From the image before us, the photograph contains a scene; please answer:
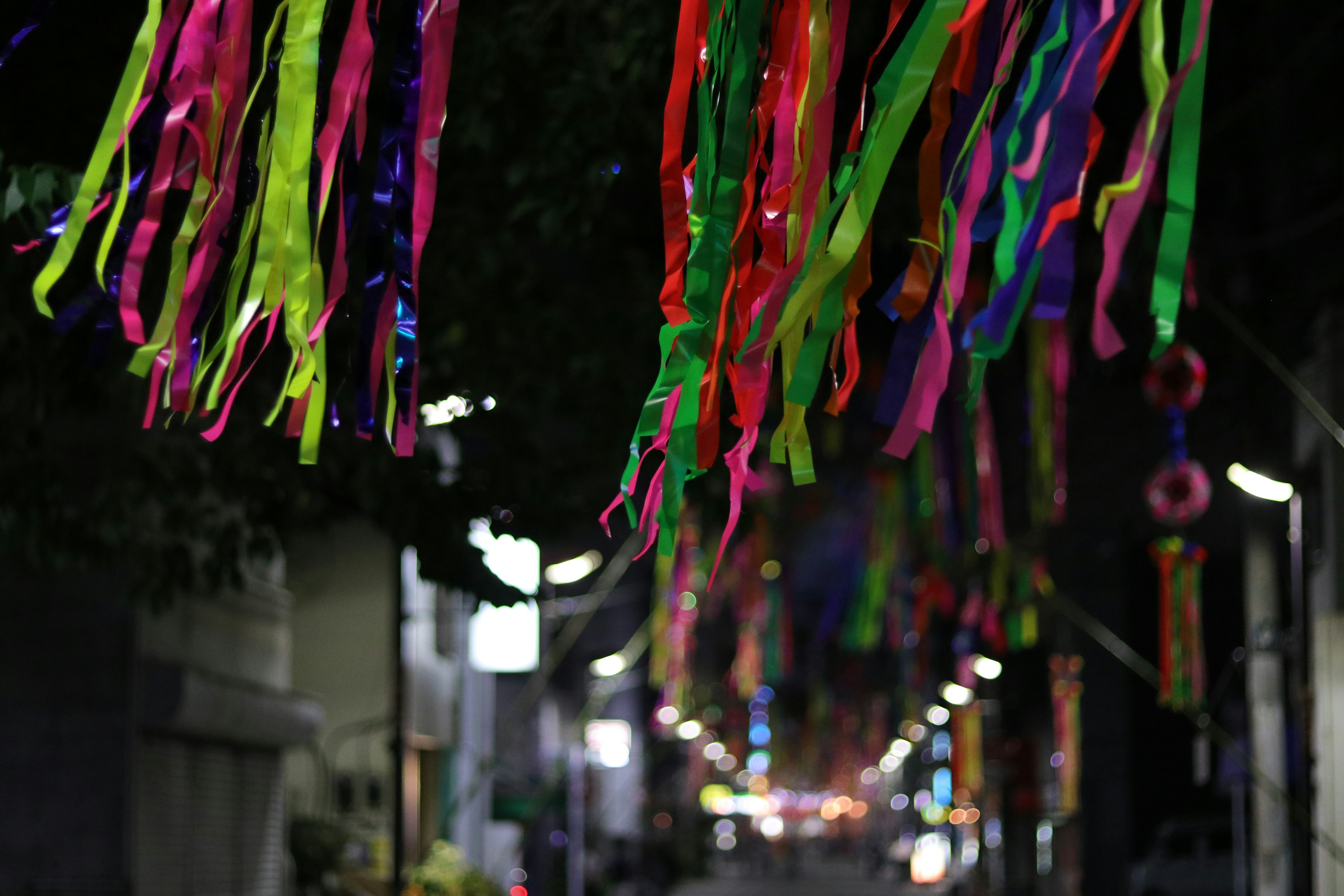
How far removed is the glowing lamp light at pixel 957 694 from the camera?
108 feet

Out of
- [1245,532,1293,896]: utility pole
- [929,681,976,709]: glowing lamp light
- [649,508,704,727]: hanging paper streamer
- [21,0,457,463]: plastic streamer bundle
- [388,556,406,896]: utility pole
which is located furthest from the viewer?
[929,681,976,709]: glowing lamp light

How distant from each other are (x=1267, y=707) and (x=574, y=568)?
23.3 meters

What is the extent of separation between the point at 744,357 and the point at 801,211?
0.46m

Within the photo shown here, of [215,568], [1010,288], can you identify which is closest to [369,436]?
[1010,288]

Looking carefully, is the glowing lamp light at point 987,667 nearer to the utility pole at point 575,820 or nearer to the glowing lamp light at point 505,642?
the glowing lamp light at point 505,642

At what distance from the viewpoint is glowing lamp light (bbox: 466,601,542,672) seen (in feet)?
112

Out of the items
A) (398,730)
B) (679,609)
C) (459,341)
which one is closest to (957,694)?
(679,609)

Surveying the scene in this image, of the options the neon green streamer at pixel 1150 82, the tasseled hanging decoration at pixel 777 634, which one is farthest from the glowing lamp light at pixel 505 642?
the neon green streamer at pixel 1150 82

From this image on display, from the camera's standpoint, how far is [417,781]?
30.4 m

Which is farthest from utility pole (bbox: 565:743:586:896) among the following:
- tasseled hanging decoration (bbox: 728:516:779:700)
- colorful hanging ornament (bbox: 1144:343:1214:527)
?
colorful hanging ornament (bbox: 1144:343:1214:527)

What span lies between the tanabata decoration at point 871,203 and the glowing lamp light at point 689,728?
4304 centimetres

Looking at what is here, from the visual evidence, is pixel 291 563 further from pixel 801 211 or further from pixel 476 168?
pixel 801 211

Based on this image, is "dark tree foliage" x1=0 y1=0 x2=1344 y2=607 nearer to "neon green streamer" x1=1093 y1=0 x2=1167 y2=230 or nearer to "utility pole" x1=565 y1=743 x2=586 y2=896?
"neon green streamer" x1=1093 y1=0 x2=1167 y2=230

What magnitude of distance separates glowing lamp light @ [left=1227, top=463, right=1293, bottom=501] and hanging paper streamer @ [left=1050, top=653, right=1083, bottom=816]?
402 inches
